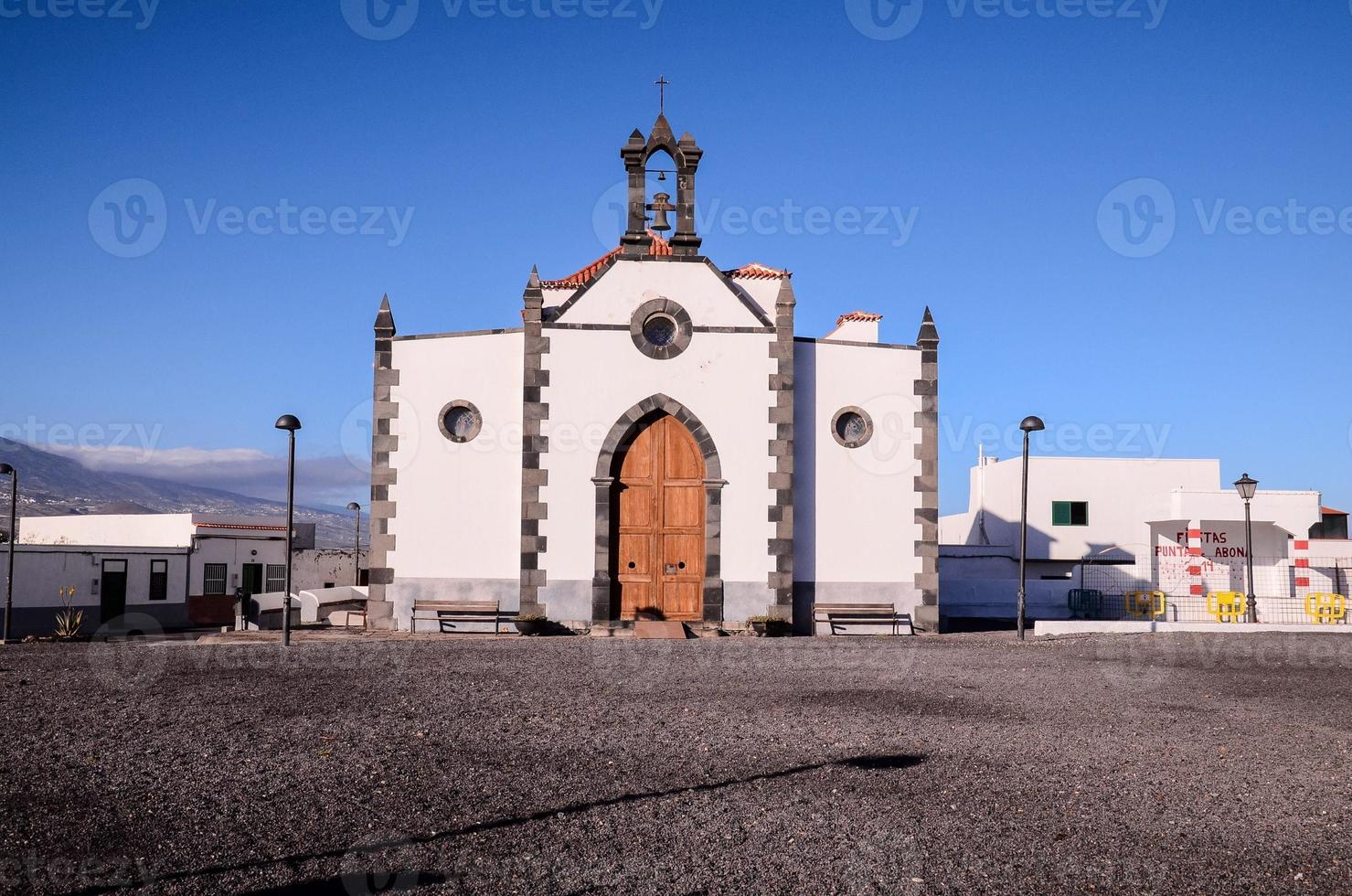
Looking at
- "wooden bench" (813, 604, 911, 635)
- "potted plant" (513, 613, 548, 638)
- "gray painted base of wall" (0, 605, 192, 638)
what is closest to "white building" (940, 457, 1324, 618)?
"wooden bench" (813, 604, 911, 635)

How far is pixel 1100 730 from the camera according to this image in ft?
33.6

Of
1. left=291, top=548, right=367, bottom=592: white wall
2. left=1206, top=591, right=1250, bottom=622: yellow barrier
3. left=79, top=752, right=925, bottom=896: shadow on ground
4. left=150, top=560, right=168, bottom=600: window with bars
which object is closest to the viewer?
left=79, top=752, right=925, bottom=896: shadow on ground

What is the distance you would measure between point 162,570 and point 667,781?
3437 cm

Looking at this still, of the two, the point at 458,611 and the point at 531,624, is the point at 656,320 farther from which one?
the point at 458,611

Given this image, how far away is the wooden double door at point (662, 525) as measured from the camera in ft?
69.9

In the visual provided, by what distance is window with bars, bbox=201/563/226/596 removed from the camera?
1549 inches

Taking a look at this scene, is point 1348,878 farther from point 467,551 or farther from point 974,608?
point 974,608

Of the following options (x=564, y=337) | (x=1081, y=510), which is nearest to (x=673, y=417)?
(x=564, y=337)

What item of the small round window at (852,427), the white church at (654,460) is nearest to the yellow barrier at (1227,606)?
the white church at (654,460)

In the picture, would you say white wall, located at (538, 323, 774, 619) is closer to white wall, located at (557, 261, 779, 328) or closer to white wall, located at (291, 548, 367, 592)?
white wall, located at (557, 261, 779, 328)

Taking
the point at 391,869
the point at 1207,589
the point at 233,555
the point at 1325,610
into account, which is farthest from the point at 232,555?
the point at 391,869

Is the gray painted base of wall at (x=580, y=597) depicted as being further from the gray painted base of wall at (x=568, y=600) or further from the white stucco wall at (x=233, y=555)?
the white stucco wall at (x=233, y=555)

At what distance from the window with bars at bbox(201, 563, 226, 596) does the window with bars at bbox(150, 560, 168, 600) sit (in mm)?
1679

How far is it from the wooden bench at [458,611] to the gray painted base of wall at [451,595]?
0.09 meters
